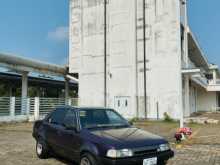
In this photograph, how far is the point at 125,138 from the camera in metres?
5.64

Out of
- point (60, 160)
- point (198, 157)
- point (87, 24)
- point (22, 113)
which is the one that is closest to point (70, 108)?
point (60, 160)

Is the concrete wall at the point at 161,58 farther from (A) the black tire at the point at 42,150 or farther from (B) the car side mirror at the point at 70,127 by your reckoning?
(B) the car side mirror at the point at 70,127

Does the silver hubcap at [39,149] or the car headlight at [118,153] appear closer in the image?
the car headlight at [118,153]

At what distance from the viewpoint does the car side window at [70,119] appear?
262 inches

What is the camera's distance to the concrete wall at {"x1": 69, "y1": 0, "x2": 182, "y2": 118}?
21594 mm

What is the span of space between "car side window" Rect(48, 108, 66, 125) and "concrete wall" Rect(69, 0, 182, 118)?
13802mm

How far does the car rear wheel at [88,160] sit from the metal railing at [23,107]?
15359mm

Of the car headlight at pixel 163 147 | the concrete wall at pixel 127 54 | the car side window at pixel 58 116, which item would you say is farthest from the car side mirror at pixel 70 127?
the concrete wall at pixel 127 54

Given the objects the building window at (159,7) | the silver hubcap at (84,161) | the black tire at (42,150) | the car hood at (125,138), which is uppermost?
the building window at (159,7)

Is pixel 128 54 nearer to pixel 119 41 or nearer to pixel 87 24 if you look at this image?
pixel 119 41

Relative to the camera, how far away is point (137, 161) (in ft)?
17.4

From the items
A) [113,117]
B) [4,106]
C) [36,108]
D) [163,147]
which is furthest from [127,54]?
[163,147]

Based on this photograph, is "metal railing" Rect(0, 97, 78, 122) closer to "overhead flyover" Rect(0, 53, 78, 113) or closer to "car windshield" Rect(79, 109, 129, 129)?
"overhead flyover" Rect(0, 53, 78, 113)

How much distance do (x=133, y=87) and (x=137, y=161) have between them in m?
17.5
